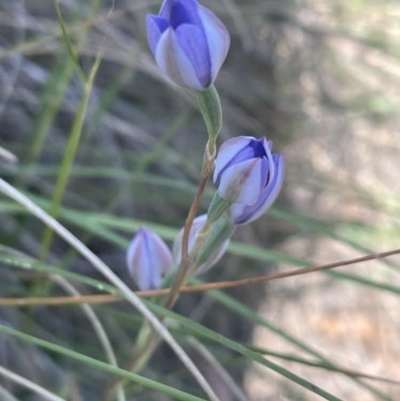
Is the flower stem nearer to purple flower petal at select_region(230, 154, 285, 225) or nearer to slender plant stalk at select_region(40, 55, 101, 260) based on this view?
purple flower petal at select_region(230, 154, 285, 225)

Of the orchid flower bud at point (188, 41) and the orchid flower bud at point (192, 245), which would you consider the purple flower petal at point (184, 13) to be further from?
the orchid flower bud at point (192, 245)

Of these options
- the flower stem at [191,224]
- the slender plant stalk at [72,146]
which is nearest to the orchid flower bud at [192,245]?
the flower stem at [191,224]

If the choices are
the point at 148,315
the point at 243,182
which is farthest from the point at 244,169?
the point at 148,315

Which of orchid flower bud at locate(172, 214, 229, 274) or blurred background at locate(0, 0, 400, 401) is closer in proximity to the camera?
orchid flower bud at locate(172, 214, 229, 274)

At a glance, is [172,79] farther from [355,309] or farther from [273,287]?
[355,309]

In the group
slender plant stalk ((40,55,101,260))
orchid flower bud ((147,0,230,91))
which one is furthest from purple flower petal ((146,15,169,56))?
slender plant stalk ((40,55,101,260))

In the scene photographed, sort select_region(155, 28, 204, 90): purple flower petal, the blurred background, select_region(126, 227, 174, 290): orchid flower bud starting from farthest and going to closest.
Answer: the blurred background, select_region(126, 227, 174, 290): orchid flower bud, select_region(155, 28, 204, 90): purple flower petal

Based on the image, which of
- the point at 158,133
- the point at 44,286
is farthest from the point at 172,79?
the point at 158,133

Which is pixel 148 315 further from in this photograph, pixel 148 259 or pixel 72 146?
pixel 72 146
